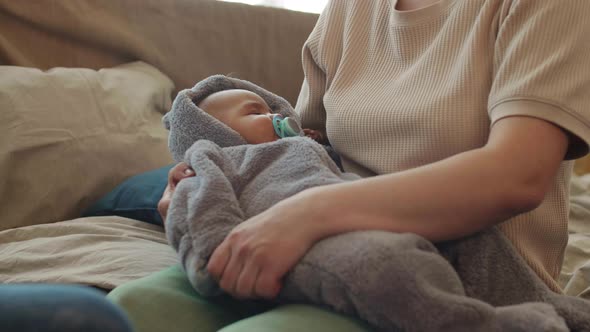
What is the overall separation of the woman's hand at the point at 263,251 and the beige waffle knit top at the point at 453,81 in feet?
0.84

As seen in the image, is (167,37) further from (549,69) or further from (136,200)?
(549,69)

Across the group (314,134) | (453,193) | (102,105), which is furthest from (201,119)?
(102,105)

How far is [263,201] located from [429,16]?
15.7 inches

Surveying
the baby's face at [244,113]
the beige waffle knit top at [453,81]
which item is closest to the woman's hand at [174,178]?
the baby's face at [244,113]

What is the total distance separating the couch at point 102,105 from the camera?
1.02 meters

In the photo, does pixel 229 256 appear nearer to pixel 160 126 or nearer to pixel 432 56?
pixel 432 56

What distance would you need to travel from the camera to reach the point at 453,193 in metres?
0.68

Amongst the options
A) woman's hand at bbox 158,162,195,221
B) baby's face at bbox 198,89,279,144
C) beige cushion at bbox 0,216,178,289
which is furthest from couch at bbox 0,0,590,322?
baby's face at bbox 198,89,279,144

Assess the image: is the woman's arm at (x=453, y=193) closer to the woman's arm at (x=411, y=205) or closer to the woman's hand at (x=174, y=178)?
the woman's arm at (x=411, y=205)

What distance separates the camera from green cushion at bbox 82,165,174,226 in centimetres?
121

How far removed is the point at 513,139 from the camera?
69 cm

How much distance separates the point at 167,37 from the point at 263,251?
1.20 m

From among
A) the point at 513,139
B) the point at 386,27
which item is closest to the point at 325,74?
the point at 386,27

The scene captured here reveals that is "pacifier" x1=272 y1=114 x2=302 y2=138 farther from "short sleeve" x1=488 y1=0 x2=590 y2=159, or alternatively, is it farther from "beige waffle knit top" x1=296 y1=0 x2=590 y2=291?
"short sleeve" x1=488 y1=0 x2=590 y2=159
